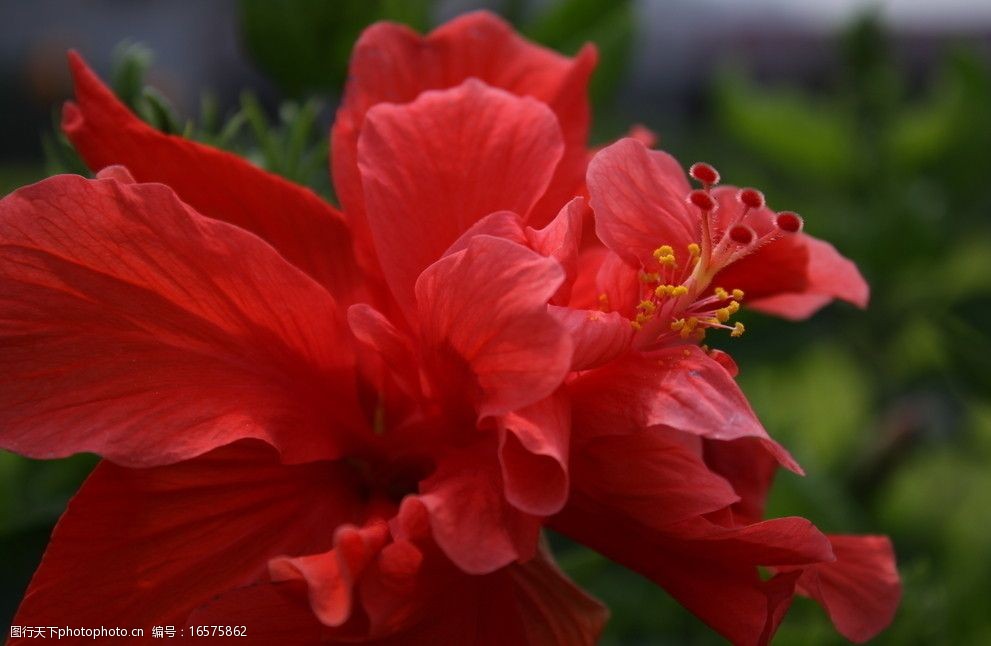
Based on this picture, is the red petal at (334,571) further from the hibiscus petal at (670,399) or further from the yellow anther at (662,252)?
the yellow anther at (662,252)

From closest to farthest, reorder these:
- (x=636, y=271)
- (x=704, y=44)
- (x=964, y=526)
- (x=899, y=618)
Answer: (x=636, y=271)
(x=899, y=618)
(x=964, y=526)
(x=704, y=44)

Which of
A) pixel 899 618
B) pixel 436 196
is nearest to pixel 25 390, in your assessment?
pixel 436 196

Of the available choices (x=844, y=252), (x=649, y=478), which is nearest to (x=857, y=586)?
(x=649, y=478)

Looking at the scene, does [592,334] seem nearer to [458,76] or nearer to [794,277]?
[794,277]

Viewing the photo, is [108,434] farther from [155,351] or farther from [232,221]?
[232,221]

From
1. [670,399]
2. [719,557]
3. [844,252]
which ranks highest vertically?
[670,399]

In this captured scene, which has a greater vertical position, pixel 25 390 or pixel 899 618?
pixel 25 390
